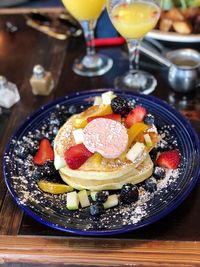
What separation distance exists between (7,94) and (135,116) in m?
0.50

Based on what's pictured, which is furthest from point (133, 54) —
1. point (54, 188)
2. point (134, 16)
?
point (54, 188)

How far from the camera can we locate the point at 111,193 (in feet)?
3.78

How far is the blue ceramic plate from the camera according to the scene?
1052 millimetres

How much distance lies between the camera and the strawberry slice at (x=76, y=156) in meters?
1.14

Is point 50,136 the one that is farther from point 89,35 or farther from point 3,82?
point 89,35

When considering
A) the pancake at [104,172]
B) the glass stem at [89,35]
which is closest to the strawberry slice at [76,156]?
the pancake at [104,172]

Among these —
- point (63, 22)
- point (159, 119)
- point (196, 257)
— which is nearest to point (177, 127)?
point (159, 119)

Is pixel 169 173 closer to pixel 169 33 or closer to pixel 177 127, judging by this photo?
pixel 177 127

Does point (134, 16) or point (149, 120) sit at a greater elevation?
point (134, 16)

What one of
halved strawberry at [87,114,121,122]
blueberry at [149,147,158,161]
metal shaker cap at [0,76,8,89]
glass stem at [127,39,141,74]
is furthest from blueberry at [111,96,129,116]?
metal shaker cap at [0,76,8,89]

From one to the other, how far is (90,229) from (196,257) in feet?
0.80

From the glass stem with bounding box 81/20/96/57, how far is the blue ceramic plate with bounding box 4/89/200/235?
A: 37cm

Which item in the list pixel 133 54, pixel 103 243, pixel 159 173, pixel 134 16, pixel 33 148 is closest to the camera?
pixel 103 243

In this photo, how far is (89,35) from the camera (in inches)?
65.5
